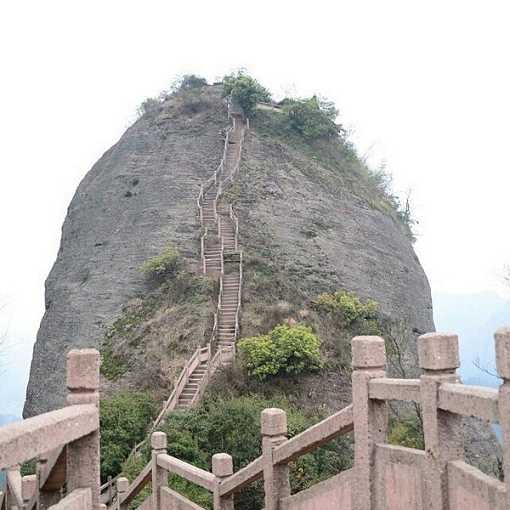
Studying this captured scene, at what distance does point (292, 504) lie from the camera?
6.37 m

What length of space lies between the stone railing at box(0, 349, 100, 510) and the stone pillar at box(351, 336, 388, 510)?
2379 mm

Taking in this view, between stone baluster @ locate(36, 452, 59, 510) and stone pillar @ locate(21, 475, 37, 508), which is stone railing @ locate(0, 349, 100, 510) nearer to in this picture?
stone baluster @ locate(36, 452, 59, 510)

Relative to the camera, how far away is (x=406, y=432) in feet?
63.6

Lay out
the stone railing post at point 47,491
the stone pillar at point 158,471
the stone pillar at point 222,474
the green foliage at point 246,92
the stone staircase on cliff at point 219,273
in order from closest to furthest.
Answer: the stone railing post at point 47,491 → the stone pillar at point 222,474 → the stone pillar at point 158,471 → the stone staircase on cliff at point 219,273 → the green foliage at point 246,92

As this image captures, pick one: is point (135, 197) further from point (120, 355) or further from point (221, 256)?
point (120, 355)

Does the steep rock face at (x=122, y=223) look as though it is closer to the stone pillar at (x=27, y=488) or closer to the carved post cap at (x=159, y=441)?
the carved post cap at (x=159, y=441)

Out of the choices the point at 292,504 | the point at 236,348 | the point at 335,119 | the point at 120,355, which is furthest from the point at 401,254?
the point at 292,504

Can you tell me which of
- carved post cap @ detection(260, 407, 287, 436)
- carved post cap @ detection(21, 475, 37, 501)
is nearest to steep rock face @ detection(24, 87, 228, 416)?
carved post cap @ detection(21, 475, 37, 501)

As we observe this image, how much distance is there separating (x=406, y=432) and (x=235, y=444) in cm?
750

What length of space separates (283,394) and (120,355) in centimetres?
734

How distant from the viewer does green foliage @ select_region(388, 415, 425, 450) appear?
1847 cm

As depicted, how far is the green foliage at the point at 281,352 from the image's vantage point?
1964cm

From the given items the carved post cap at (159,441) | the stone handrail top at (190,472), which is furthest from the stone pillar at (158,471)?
the stone handrail top at (190,472)

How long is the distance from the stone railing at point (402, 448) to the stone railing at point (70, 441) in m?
2.41
